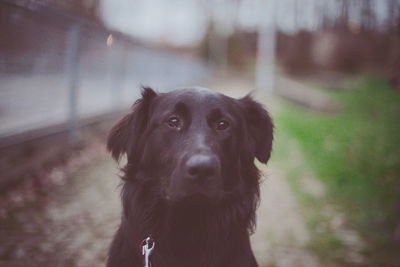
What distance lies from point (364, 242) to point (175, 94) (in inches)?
119

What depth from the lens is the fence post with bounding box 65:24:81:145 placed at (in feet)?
20.6

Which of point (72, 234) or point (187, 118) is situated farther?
point (72, 234)

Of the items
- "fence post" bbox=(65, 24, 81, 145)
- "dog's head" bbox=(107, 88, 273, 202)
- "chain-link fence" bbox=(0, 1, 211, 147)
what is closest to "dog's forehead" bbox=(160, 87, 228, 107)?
"dog's head" bbox=(107, 88, 273, 202)

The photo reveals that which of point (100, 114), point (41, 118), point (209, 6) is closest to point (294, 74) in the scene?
point (209, 6)

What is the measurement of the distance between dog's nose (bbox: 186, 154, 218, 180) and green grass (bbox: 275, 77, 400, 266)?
2723 millimetres

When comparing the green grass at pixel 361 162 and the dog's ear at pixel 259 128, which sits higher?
the dog's ear at pixel 259 128

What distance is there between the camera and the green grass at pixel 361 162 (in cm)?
458

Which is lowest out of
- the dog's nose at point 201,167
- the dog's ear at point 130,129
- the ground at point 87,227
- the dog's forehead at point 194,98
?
the ground at point 87,227

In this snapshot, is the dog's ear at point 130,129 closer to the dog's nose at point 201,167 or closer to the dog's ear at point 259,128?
the dog's nose at point 201,167

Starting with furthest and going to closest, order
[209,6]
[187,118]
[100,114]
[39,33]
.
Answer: [209,6], [100,114], [39,33], [187,118]

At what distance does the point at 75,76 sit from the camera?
256 inches

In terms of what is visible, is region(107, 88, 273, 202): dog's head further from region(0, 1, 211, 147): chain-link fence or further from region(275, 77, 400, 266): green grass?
region(0, 1, 211, 147): chain-link fence

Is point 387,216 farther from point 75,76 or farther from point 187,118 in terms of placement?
point 75,76

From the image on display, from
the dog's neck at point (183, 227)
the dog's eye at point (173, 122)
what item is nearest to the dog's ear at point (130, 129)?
the dog's eye at point (173, 122)
